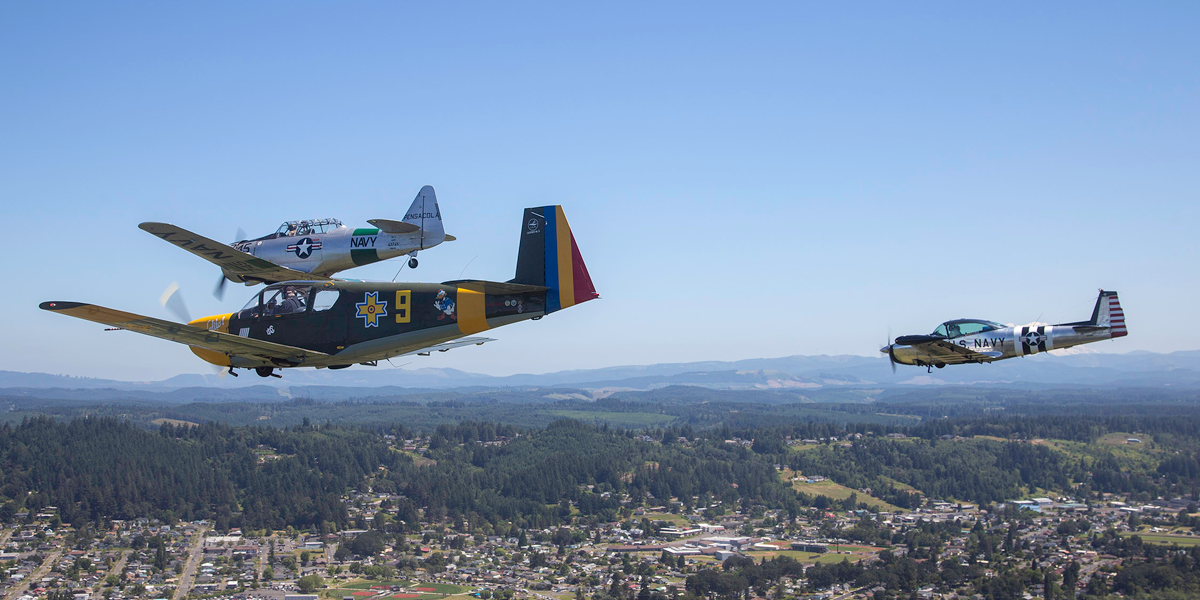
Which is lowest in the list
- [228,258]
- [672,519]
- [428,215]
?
[672,519]

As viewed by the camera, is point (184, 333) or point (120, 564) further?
point (120, 564)

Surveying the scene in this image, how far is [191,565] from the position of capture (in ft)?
454

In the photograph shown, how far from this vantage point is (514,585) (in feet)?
422

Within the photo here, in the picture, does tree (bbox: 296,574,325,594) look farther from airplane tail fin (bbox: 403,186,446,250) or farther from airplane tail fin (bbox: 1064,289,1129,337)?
airplane tail fin (bbox: 1064,289,1129,337)

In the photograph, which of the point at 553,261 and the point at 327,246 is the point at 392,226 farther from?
the point at 553,261

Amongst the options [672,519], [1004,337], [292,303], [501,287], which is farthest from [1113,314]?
[672,519]

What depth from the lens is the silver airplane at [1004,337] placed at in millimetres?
31406

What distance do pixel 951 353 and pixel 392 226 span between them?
828 inches

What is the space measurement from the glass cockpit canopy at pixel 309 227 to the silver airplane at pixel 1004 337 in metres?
20.2

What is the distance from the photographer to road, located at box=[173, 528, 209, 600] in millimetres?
120062

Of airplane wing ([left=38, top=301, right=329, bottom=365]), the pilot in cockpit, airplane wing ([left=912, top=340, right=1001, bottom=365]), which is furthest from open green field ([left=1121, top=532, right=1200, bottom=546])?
airplane wing ([left=38, top=301, right=329, bottom=365])

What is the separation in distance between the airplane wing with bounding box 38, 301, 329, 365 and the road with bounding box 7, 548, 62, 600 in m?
121

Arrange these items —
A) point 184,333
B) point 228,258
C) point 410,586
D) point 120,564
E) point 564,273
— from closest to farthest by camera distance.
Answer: point 184,333 < point 564,273 < point 228,258 < point 410,586 < point 120,564

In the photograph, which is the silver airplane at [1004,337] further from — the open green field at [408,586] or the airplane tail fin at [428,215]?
the open green field at [408,586]
